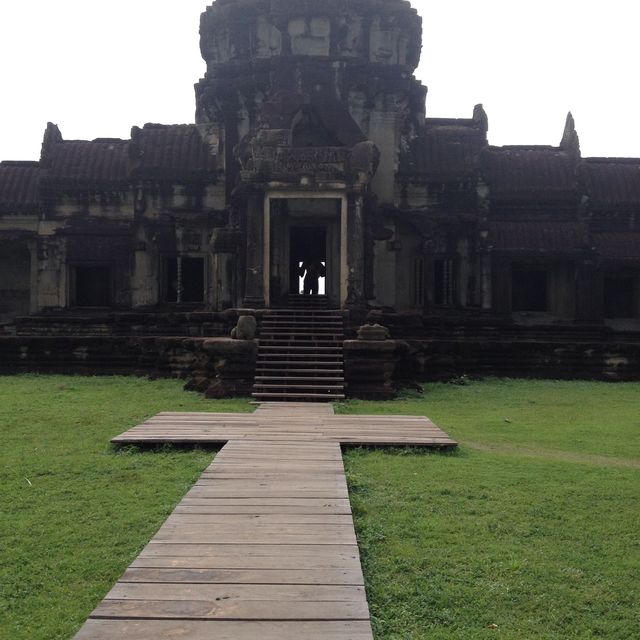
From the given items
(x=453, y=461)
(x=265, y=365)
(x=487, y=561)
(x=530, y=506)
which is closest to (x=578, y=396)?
(x=265, y=365)

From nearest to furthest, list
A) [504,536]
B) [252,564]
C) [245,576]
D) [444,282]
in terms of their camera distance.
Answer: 1. [245,576]
2. [252,564]
3. [504,536]
4. [444,282]

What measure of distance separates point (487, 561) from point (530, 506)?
4.36 feet

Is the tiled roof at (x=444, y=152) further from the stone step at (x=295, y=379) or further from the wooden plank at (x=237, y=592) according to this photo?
the wooden plank at (x=237, y=592)

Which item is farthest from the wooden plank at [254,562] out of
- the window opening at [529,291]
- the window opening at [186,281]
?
the window opening at [529,291]

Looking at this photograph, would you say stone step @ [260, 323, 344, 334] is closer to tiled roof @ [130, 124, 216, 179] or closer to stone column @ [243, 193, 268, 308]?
stone column @ [243, 193, 268, 308]

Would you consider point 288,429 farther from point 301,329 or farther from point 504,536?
point 301,329

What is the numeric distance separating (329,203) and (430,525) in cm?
1418

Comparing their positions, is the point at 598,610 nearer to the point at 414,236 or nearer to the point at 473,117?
the point at 414,236

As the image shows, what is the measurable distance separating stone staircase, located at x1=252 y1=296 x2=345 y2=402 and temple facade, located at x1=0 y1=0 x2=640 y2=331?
12.4 feet

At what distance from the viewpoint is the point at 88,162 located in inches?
833

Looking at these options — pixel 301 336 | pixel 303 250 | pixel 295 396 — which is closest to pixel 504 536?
pixel 295 396

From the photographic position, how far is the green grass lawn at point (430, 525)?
3547 mm

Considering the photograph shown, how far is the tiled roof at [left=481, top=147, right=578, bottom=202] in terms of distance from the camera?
20.9 metres

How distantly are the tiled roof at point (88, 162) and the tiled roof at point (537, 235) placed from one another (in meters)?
10.9
